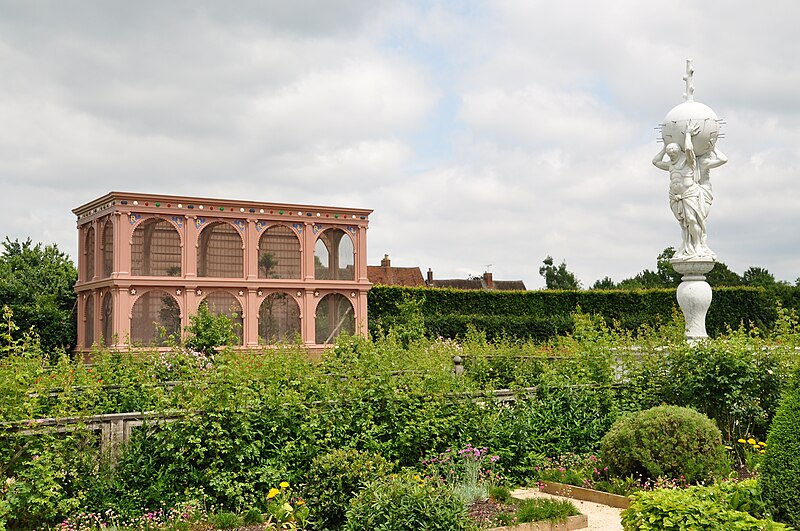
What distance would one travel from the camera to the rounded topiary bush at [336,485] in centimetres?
657

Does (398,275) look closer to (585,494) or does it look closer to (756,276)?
(756,276)

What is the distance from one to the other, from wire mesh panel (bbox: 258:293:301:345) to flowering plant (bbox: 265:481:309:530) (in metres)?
15.0

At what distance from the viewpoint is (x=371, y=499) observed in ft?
19.7

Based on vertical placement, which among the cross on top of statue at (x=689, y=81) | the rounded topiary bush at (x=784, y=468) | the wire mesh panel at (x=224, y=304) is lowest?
the rounded topiary bush at (x=784, y=468)

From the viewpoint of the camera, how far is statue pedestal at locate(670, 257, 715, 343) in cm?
1517

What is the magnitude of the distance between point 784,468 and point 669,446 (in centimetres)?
271

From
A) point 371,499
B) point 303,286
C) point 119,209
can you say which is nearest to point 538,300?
point 303,286

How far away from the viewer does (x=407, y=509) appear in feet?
18.7

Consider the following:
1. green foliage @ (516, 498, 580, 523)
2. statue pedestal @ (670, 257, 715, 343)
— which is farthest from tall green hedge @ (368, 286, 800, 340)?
green foliage @ (516, 498, 580, 523)

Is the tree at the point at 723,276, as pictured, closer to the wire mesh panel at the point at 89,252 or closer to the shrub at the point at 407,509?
the wire mesh panel at the point at 89,252

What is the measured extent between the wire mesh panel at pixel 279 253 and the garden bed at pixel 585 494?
1450 centimetres

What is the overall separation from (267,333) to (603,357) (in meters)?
13.2

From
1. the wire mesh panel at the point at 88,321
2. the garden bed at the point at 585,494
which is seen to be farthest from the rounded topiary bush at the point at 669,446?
the wire mesh panel at the point at 88,321

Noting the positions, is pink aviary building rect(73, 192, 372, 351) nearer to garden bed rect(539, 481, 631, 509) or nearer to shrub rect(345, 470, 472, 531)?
garden bed rect(539, 481, 631, 509)
